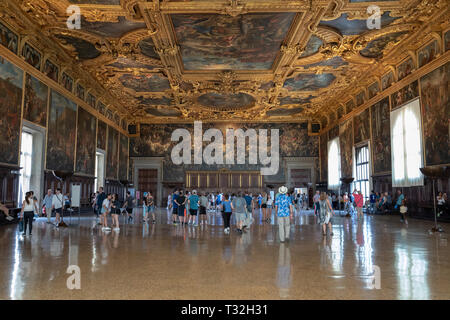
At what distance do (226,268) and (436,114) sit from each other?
14053 millimetres

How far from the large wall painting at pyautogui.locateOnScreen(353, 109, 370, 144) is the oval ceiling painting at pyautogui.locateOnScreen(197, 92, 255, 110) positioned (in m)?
8.56

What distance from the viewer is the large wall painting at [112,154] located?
27562mm

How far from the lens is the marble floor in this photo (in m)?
4.24

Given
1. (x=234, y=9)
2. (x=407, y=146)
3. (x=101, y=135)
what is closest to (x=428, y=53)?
(x=407, y=146)

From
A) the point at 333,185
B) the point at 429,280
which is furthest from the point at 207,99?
the point at 429,280

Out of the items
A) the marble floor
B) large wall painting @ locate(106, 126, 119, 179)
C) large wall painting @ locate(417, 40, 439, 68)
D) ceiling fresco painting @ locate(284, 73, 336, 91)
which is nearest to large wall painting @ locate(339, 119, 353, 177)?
ceiling fresco painting @ locate(284, 73, 336, 91)

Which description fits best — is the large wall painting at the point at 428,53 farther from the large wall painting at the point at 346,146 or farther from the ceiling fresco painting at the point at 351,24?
the large wall painting at the point at 346,146

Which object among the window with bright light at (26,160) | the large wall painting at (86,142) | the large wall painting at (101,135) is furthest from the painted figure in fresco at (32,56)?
the large wall painting at (101,135)

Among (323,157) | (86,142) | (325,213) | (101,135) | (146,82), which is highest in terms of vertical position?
(146,82)

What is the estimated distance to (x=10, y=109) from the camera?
46.1ft

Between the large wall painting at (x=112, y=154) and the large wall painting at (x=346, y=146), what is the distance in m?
19.4

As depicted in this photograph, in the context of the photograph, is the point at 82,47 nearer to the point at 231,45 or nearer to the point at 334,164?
the point at 231,45

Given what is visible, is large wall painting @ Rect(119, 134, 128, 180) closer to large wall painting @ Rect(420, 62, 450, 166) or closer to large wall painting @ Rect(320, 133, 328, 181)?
large wall painting @ Rect(320, 133, 328, 181)
